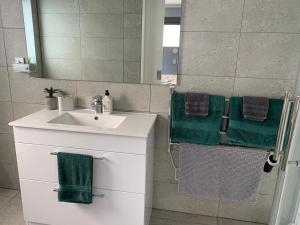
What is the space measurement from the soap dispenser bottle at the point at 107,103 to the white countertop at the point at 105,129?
0.20 feet

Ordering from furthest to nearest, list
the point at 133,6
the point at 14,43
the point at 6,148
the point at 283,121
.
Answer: the point at 6,148 → the point at 14,43 → the point at 133,6 → the point at 283,121

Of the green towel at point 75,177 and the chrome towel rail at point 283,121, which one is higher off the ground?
the chrome towel rail at point 283,121

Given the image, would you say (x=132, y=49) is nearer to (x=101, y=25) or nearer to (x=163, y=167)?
(x=101, y=25)

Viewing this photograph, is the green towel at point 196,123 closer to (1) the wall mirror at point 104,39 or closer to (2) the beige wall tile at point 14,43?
(1) the wall mirror at point 104,39

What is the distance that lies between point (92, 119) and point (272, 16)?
4.65 ft

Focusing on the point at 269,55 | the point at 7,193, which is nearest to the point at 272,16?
the point at 269,55

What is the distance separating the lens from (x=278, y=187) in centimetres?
176

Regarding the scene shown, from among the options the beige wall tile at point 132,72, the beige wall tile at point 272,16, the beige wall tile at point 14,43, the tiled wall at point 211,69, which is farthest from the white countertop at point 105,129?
the beige wall tile at point 272,16

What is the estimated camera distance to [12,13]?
5.95ft

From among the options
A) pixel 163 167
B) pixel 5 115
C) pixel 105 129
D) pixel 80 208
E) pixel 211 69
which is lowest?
pixel 80 208

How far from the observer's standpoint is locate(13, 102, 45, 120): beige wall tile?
1.99 meters

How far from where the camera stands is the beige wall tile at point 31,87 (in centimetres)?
190

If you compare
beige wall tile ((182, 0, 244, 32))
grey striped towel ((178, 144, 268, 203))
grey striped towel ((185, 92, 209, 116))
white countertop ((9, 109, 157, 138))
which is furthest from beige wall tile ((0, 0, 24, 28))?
grey striped towel ((178, 144, 268, 203))

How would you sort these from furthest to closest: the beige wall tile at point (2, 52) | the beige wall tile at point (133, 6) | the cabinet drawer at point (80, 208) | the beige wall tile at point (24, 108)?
the beige wall tile at point (24, 108) → the beige wall tile at point (2, 52) → the beige wall tile at point (133, 6) → the cabinet drawer at point (80, 208)
